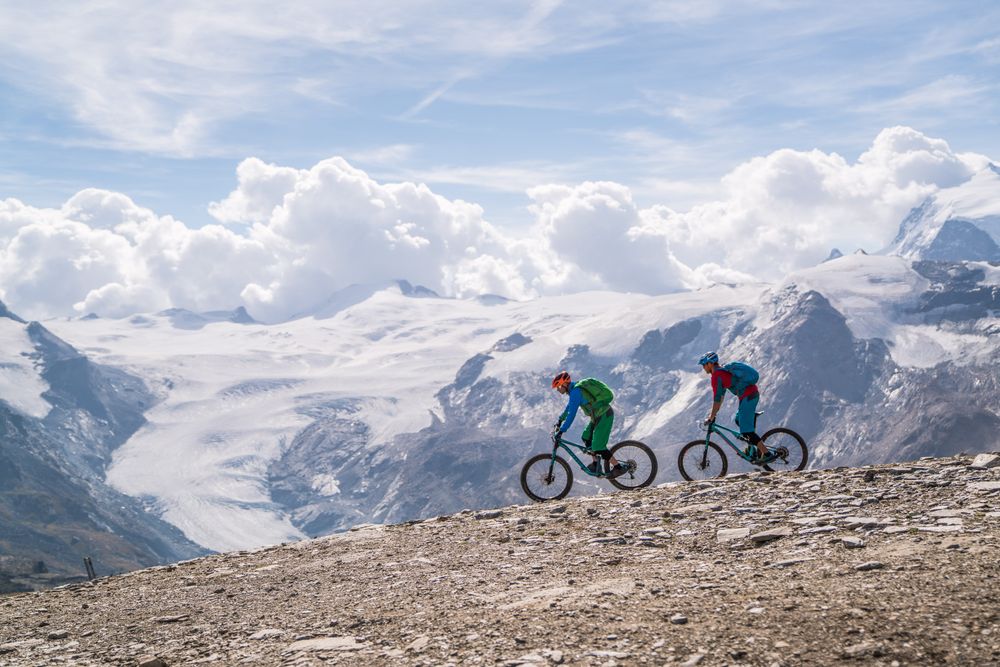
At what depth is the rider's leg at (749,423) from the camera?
23.4 meters

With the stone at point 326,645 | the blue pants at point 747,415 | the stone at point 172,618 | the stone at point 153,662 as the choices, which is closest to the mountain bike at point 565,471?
the blue pants at point 747,415

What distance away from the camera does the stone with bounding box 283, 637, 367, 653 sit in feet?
38.7

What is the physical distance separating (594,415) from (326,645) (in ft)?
40.5

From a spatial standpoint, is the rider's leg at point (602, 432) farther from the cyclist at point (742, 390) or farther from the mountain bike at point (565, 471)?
the cyclist at point (742, 390)

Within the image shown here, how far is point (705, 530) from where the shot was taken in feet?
54.1

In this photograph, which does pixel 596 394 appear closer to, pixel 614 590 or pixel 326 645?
pixel 614 590

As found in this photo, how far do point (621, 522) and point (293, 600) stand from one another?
6.89 metres

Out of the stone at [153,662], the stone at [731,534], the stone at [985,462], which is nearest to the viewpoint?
the stone at [153,662]

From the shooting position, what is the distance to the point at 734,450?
24297 mm

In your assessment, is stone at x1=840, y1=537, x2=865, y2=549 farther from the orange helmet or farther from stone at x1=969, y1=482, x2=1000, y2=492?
the orange helmet

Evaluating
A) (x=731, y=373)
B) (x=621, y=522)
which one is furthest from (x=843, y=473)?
(x=621, y=522)

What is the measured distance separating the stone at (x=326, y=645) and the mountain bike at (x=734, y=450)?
1298 centimetres

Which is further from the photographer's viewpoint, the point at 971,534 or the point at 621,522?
the point at 621,522

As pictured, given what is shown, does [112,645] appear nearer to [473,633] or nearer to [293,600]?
[293,600]
